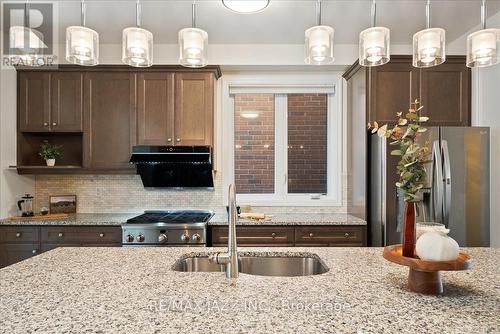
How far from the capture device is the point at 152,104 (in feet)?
10.3

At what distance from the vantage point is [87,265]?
1419 mm

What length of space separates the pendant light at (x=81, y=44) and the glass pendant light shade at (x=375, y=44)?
4.13 feet

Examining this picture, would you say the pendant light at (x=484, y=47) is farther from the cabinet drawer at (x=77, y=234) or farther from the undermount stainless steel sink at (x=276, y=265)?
the cabinet drawer at (x=77, y=234)

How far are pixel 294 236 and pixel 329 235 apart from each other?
1.08 feet

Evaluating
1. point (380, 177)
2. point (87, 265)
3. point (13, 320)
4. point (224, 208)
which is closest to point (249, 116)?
point (224, 208)

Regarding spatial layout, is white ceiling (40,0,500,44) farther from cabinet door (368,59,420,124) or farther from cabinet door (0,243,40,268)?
cabinet door (0,243,40,268)

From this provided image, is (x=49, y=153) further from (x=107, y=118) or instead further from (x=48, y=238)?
(x=48, y=238)

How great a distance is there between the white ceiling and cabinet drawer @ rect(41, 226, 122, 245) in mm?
1897

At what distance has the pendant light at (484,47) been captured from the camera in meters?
1.33

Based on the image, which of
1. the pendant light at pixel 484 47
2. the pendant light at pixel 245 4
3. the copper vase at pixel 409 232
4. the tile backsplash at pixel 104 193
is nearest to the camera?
the copper vase at pixel 409 232

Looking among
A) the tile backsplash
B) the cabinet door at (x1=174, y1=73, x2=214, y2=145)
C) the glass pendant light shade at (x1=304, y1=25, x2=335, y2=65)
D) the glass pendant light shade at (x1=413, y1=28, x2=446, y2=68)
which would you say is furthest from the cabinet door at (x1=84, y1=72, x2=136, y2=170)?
the glass pendant light shade at (x1=413, y1=28, x2=446, y2=68)

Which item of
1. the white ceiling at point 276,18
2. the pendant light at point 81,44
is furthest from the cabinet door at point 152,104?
the pendant light at point 81,44

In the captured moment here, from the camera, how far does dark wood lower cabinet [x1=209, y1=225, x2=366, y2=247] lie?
2867 mm

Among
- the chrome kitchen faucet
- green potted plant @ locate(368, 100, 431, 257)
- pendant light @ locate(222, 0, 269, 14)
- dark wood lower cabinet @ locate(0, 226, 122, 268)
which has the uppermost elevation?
pendant light @ locate(222, 0, 269, 14)
